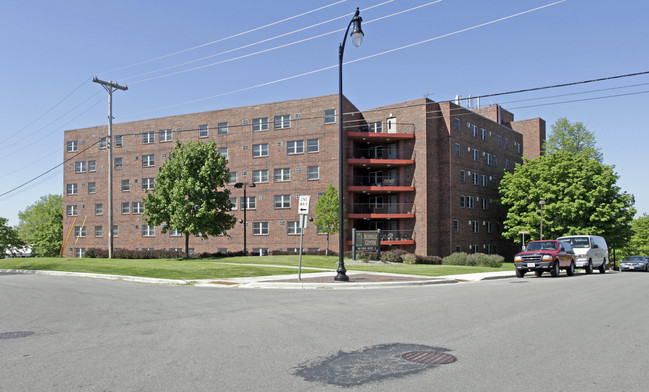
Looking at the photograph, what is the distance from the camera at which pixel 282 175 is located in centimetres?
4856

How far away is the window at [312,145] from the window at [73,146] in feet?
101

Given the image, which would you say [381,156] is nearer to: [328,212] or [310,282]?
[328,212]

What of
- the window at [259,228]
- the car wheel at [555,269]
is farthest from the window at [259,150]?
the car wheel at [555,269]

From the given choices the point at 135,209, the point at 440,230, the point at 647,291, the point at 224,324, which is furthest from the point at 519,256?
the point at 135,209

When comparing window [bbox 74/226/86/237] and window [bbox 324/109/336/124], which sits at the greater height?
window [bbox 324/109/336/124]

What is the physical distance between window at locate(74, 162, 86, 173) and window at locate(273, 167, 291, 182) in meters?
26.4

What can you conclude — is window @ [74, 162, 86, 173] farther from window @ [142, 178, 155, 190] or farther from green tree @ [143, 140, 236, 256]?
green tree @ [143, 140, 236, 256]

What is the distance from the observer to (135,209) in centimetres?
5522

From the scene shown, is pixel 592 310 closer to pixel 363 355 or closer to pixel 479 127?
pixel 363 355

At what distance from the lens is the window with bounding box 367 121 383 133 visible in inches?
1939

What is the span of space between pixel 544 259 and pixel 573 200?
2817cm

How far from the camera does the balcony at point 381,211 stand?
1814 inches

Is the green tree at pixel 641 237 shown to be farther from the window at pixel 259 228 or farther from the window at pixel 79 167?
the window at pixel 79 167

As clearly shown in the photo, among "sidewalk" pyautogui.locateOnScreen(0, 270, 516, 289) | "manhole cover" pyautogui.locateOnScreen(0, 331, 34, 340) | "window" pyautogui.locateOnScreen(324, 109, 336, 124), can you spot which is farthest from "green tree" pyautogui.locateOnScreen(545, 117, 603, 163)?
"manhole cover" pyautogui.locateOnScreen(0, 331, 34, 340)
